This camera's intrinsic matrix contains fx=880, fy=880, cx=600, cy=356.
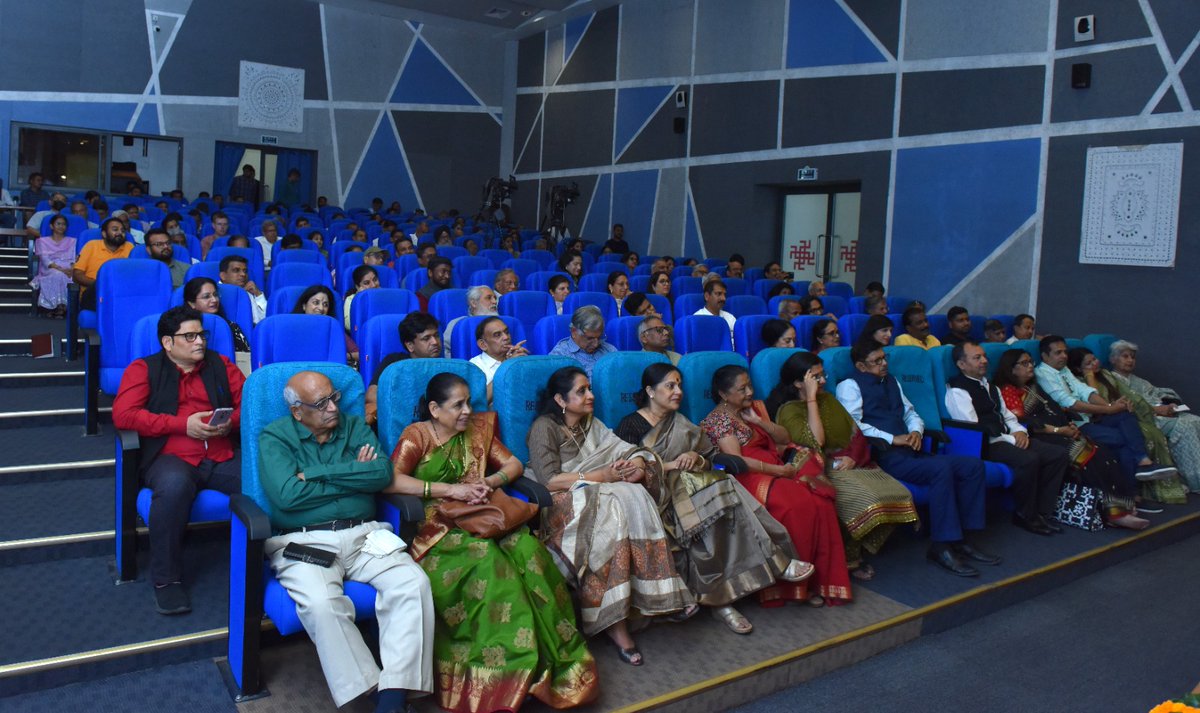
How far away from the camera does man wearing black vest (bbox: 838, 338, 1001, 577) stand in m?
3.62

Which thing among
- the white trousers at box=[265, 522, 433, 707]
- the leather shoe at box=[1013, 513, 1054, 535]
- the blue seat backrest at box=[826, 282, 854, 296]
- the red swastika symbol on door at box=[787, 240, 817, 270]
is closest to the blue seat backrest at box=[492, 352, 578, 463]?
the white trousers at box=[265, 522, 433, 707]

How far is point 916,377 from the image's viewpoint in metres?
4.29

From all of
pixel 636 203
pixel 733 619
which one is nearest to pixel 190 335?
pixel 733 619

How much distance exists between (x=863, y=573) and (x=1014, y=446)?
4.41 feet

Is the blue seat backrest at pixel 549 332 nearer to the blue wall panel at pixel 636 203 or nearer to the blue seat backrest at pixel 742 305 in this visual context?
the blue seat backrest at pixel 742 305

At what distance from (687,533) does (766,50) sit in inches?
319

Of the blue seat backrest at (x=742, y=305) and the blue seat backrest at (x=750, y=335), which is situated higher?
the blue seat backrest at (x=742, y=305)

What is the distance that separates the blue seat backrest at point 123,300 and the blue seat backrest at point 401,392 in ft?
5.75

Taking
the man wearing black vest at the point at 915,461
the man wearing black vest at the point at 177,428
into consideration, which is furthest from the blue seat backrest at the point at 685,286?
the man wearing black vest at the point at 177,428

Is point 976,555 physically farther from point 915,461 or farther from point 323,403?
point 323,403

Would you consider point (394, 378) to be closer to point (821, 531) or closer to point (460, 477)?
point (460, 477)

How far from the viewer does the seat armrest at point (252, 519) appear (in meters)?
2.16

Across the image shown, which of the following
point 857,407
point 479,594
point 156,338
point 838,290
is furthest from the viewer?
point 838,290

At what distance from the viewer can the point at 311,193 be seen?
13.1 metres
